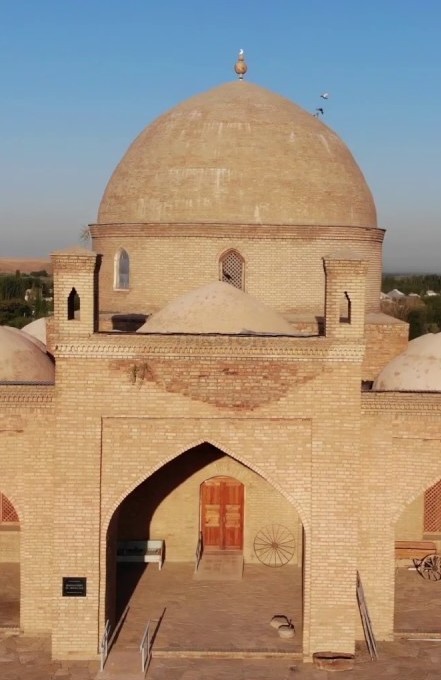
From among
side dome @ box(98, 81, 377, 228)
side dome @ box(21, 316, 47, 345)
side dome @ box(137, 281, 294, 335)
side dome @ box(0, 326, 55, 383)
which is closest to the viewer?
side dome @ box(137, 281, 294, 335)

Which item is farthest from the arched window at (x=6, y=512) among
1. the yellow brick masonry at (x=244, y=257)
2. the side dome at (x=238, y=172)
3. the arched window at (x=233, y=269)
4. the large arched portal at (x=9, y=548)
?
the side dome at (x=238, y=172)

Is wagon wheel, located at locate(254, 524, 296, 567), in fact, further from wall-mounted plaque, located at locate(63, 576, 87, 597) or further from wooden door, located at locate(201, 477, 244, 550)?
wall-mounted plaque, located at locate(63, 576, 87, 597)

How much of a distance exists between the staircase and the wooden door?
159 millimetres

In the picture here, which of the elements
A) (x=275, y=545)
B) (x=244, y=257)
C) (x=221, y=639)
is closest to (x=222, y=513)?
(x=275, y=545)

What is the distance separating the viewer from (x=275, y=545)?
14039 millimetres

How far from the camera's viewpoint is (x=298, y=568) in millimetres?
13945

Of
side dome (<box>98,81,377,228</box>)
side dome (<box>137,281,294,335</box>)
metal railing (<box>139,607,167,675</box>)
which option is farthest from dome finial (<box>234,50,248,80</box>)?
metal railing (<box>139,607,167,675</box>)

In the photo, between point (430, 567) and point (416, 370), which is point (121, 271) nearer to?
point (416, 370)

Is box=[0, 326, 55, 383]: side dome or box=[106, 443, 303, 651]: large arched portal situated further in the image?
box=[0, 326, 55, 383]: side dome

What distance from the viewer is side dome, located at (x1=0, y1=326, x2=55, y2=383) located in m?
13.1

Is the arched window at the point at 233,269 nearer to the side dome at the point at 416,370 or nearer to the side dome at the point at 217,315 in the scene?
the side dome at the point at 217,315

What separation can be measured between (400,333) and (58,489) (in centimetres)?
739

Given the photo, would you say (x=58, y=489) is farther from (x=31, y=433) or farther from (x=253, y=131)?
(x=253, y=131)

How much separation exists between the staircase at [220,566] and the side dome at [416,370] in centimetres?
371
